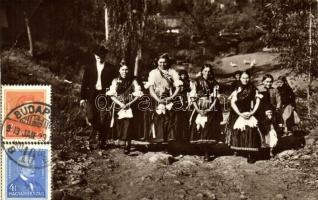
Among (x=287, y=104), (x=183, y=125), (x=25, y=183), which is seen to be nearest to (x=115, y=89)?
(x=183, y=125)

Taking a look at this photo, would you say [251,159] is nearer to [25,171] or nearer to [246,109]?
[246,109]

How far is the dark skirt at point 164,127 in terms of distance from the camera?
4520 mm

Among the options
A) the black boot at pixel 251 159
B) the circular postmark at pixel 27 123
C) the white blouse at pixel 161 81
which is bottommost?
the black boot at pixel 251 159

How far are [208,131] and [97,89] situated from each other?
108cm

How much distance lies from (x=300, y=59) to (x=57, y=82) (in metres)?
2.26

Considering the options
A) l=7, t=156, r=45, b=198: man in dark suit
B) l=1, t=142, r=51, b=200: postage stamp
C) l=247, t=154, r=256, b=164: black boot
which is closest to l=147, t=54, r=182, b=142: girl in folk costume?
l=247, t=154, r=256, b=164: black boot

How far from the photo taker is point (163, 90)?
450cm

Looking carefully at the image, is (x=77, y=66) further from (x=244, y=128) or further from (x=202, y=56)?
(x=244, y=128)

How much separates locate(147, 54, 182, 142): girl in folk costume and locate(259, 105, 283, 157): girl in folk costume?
0.81 m

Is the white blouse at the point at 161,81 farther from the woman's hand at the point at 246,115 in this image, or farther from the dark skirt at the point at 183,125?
the woman's hand at the point at 246,115

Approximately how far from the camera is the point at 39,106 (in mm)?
4555

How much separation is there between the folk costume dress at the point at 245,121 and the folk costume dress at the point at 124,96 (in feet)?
2.87

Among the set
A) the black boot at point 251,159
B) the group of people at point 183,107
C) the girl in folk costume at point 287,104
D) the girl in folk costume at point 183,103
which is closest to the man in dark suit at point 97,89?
the group of people at point 183,107

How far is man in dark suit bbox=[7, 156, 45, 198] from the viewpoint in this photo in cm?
449
